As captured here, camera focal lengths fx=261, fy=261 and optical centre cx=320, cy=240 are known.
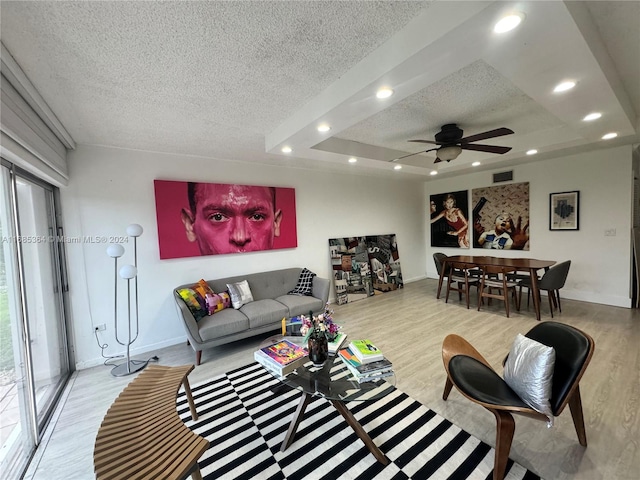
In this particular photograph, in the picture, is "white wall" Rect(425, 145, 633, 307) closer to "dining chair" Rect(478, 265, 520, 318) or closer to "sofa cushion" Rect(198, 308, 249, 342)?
"dining chair" Rect(478, 265, 520, 318)

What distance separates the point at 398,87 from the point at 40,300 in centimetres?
360

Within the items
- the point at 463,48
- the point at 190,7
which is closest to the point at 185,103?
the point at 190,7

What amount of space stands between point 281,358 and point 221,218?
8.04 ft

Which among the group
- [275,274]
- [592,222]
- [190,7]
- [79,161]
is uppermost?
[190,7]

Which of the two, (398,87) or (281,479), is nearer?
(281,479)

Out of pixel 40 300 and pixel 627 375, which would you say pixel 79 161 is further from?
pixel 627 375

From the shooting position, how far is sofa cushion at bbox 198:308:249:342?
289cm

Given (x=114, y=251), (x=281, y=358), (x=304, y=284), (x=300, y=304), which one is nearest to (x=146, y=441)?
(x=281, y=358)

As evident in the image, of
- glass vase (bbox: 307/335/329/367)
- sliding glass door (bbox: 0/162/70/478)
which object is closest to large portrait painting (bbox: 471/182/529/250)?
glass vase (bbox: 307/335/329/367)

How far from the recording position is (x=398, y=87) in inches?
70.2

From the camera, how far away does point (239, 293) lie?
3553mm

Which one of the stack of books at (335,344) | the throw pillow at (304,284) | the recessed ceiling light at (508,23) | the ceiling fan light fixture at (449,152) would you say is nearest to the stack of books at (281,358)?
the stack of books at (335,344)

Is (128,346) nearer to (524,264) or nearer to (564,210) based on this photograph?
(524,264)

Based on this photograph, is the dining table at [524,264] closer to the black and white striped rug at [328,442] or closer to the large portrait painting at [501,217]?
the large portrait painting at [501,217]
